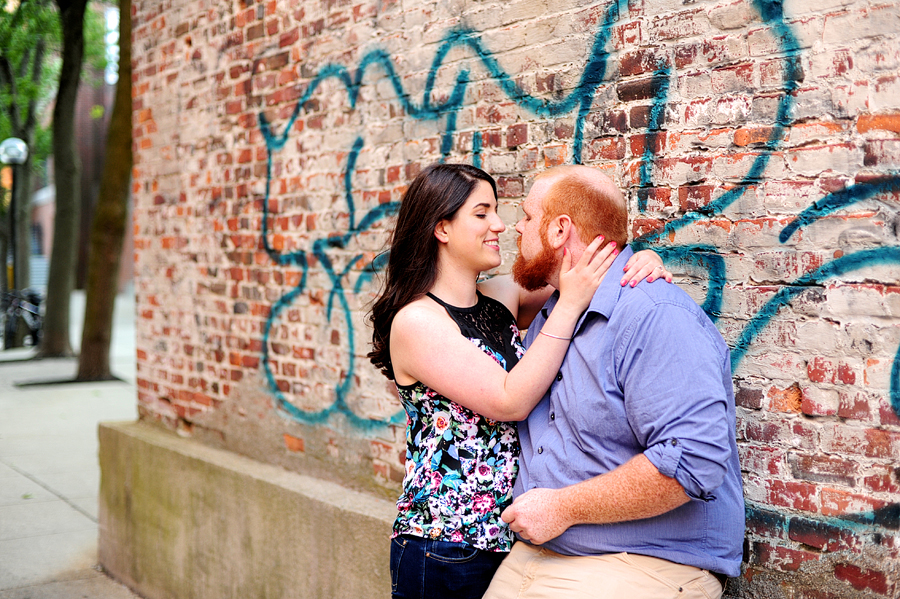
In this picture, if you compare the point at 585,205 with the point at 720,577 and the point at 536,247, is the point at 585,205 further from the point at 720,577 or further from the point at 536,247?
the point at 720,577

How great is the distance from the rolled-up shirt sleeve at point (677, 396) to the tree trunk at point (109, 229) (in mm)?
8438

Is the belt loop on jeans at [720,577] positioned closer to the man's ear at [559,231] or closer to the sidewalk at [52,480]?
the man's ear at [559,231]

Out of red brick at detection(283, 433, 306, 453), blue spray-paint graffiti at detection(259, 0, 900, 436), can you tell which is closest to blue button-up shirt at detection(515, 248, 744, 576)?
blue spray-paint graffiti at detection(259, 0, 900, 436)

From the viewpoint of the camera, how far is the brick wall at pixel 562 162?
7.13ft

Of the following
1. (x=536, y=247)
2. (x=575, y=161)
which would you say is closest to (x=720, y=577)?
(x=536, y=247)

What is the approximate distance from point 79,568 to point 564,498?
449 cm

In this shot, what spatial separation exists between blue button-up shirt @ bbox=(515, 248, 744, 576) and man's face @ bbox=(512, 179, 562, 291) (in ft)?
0.61

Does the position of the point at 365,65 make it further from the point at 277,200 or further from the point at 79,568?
the point at 79,568

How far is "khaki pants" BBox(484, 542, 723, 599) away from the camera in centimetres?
200

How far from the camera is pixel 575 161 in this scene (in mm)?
2834

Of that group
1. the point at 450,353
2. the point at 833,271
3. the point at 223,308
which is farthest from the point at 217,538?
the point at 833,271

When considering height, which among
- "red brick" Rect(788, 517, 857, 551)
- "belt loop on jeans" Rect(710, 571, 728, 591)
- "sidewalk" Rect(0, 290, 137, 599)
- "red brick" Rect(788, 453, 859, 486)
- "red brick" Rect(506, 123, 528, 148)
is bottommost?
"sidewalk" Rect(0, 290, 137, 599)

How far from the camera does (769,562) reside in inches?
92.6

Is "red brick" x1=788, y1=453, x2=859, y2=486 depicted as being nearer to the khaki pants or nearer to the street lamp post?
the khaki pants
